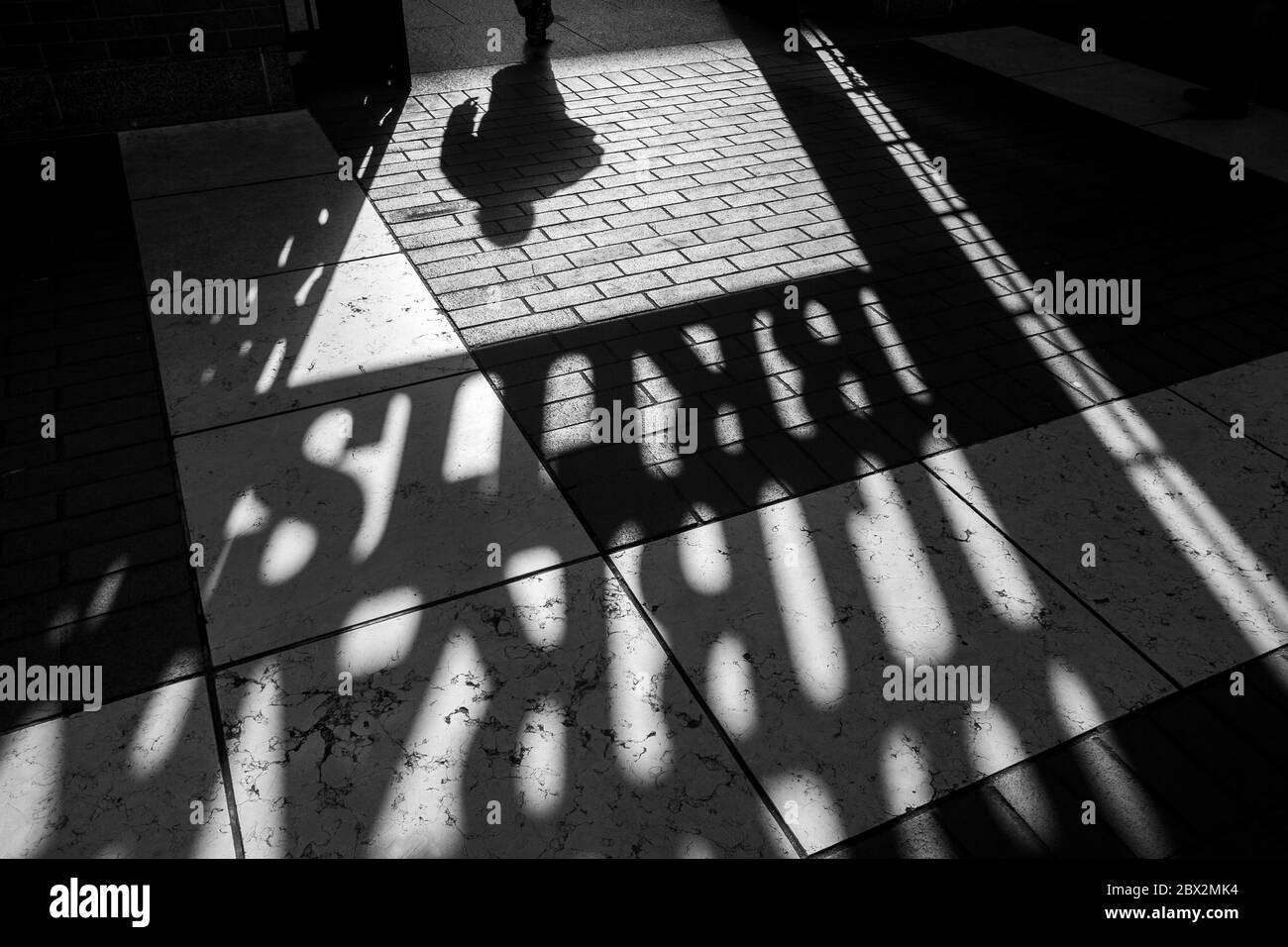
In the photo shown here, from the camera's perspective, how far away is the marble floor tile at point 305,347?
4348 mm

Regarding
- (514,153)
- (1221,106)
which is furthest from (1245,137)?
(514,153)

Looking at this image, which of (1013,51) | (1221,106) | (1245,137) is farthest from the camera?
(1013,51)

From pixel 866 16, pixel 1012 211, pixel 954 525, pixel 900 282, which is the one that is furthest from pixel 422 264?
pixel 866 16

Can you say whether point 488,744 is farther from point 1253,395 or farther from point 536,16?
point 536,16

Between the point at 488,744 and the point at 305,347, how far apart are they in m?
2.54

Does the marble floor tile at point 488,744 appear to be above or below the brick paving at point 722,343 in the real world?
below

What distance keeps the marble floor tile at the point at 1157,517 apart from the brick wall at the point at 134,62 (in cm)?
593

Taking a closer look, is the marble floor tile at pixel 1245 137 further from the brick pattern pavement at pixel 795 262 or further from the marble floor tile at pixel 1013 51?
the marble floor tile at pixel 1013 51

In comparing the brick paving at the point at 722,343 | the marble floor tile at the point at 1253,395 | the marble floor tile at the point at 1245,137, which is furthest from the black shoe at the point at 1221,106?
the marble floor tile at the point at 1253,395

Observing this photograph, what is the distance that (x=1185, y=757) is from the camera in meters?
2.88

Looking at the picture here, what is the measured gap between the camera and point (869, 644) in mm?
3246
